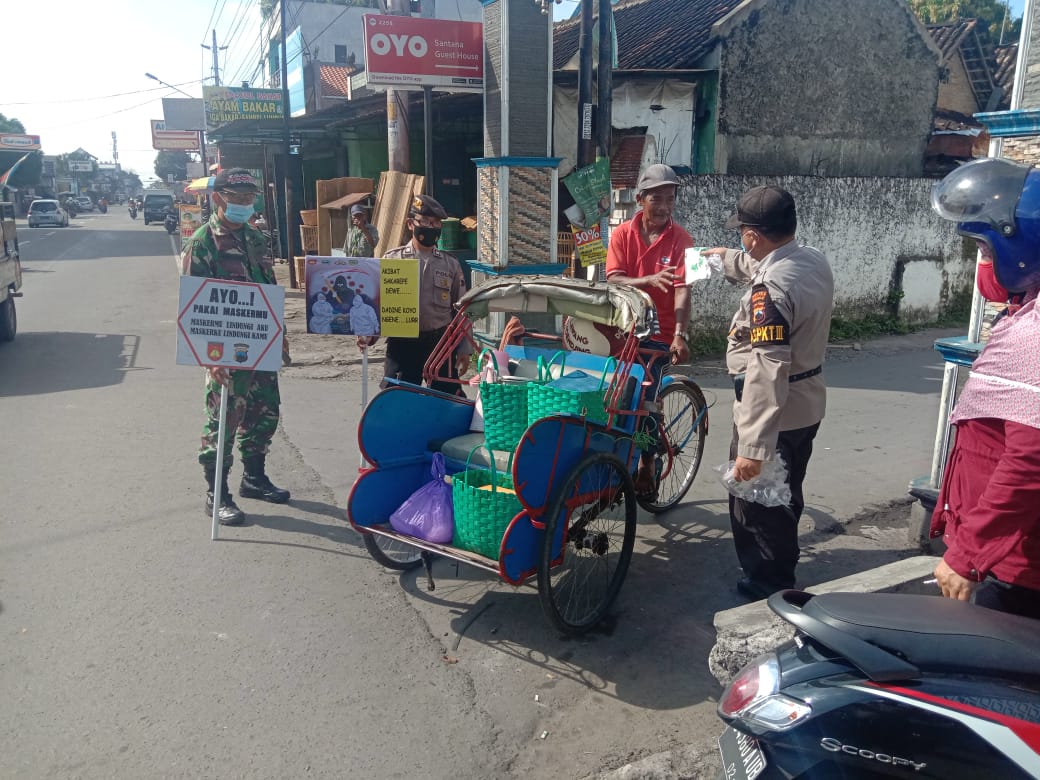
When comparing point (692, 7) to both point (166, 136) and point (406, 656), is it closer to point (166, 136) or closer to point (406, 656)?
point (406, 656)

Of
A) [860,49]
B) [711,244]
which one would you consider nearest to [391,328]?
[711,244]

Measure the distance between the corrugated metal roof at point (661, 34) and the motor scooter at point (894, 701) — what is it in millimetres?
10700

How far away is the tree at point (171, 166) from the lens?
236 feet

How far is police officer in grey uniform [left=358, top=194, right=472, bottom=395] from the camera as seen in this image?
523cm

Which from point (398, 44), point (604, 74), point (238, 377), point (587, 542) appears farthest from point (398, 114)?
point (587, 542)

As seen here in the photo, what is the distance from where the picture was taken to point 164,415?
7262 millimetres

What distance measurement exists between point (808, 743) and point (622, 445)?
2.36 meters

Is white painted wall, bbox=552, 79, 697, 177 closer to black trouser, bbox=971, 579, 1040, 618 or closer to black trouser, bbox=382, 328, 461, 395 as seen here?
black trouser, bbox=382, 328, 461, 395

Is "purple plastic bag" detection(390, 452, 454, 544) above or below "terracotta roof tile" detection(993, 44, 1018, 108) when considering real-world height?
below

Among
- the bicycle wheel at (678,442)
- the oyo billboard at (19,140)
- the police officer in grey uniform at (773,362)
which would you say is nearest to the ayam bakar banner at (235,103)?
the bicycle wheel at (678,442)

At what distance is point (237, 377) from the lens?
5.05 metres

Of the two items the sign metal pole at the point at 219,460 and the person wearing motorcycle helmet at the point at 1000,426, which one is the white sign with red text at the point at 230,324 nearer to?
the sign metal pole at the point at 219,460

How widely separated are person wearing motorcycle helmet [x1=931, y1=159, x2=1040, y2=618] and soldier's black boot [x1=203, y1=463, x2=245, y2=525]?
3861 millimetres

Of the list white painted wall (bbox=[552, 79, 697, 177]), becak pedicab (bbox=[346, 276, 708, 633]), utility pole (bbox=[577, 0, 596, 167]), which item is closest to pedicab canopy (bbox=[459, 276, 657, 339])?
becak pedicab (bbox=[346, 276, 708, 633])
